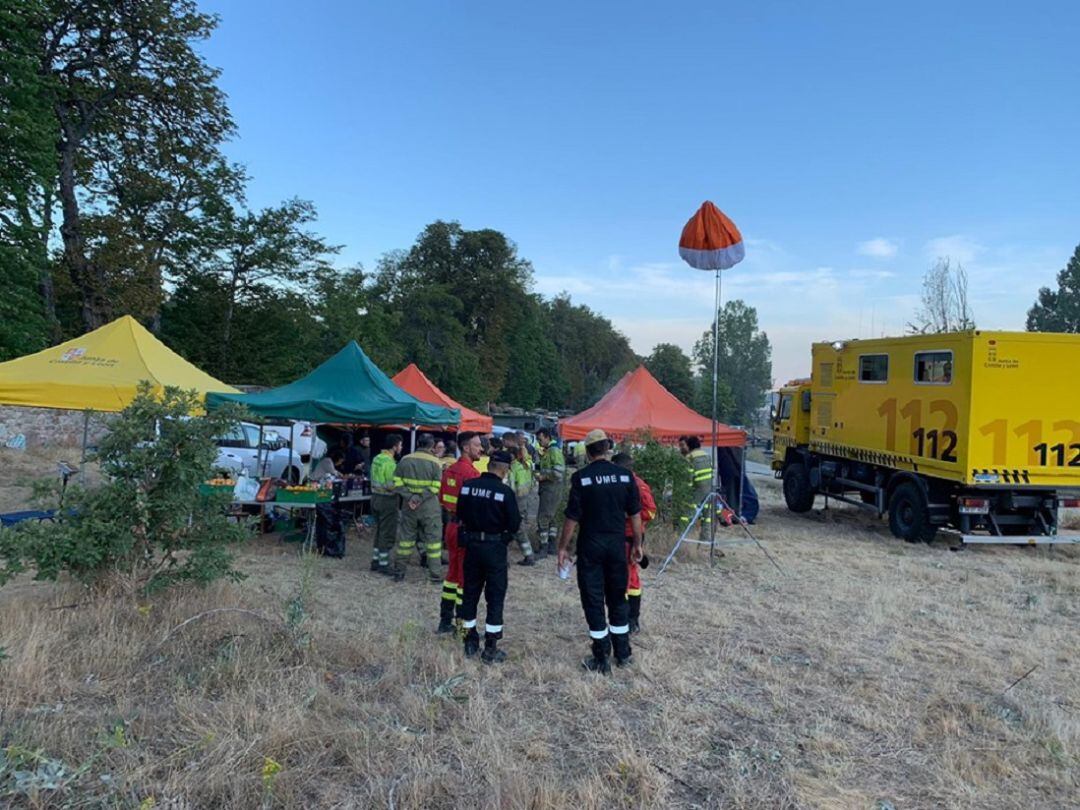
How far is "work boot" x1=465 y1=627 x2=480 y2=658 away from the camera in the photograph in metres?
5.29

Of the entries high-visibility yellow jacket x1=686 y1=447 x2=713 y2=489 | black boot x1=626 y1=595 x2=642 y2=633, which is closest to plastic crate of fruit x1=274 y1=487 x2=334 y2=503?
black boot x1=626 y1=595 x2=642 y2=633

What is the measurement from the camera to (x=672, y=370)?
63.2m

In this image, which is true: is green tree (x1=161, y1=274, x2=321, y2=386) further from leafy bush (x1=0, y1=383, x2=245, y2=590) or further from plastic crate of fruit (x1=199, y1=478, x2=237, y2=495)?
leafy bush (x1=0, y1=383, x2=245, y2=590)

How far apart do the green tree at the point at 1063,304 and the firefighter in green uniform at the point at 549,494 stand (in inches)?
2042

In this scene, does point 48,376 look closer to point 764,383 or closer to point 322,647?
point 322,647

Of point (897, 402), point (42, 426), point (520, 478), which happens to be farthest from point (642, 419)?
point (42, 426)

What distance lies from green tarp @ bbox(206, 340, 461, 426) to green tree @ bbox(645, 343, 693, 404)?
51.9 meters

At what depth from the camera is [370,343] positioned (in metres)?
34.4

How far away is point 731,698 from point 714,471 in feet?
14.8

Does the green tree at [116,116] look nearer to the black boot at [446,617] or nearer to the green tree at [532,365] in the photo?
the black boot at [446,617]

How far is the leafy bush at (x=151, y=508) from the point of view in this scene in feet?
17.2

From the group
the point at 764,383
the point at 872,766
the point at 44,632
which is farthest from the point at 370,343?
the point at 764,383

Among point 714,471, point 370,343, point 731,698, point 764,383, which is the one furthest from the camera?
point 764,383

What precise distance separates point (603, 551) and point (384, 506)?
400cm
